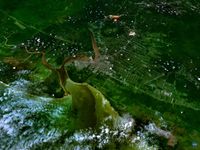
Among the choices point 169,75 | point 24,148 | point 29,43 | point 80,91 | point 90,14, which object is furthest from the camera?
point 90,14

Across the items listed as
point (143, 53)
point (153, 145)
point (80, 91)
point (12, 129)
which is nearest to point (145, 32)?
point (143, 53)

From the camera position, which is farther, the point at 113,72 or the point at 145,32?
the point at 145,32

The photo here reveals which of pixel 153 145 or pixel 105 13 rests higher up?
pixel 105 13

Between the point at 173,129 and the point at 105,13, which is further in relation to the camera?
the point at 105,13

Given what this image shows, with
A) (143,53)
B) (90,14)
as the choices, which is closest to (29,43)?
(90,14)

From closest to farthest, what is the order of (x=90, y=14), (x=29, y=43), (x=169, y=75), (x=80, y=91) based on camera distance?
(x=80, y=91) < (x=169, y=75) < (x=29, y=43) < (x=90, y=14)

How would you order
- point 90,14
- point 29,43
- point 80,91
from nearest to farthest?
point 80,91 → point 29,43 → point 90,14

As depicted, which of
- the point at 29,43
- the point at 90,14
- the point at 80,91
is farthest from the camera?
the point at 90,14

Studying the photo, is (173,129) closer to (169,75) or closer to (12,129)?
(169,75)

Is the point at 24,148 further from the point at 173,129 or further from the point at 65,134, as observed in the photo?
the point at 173,129
